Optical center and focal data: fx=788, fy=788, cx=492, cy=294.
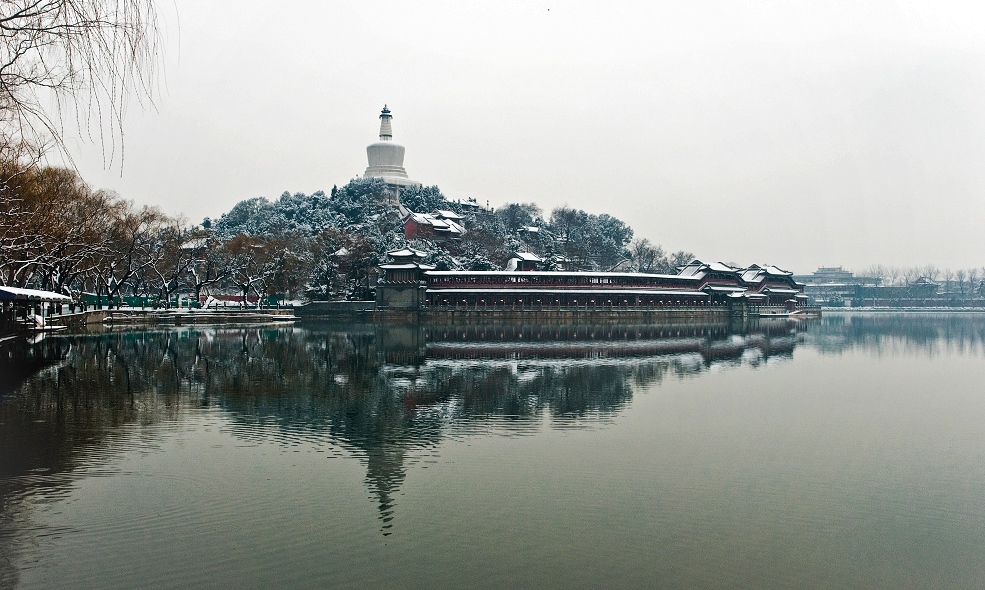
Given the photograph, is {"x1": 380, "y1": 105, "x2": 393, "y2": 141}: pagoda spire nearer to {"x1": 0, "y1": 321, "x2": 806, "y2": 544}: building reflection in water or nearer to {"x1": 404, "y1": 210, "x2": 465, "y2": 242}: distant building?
{"x1": 404, "y1": 210, "x2": 465, "y2": 242}: distant building

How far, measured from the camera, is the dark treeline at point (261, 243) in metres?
29.9

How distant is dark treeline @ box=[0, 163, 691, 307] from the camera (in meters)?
29.9

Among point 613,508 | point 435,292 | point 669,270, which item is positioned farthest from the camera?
point 669,270

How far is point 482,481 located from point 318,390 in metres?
9.26

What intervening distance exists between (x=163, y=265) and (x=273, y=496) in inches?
1966

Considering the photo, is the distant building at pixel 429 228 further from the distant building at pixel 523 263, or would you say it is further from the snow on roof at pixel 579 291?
the snow on roof at pixel 579 291

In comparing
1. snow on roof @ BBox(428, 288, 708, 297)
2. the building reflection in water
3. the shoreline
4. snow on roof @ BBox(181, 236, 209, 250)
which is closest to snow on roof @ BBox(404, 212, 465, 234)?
snow on roof @ BBox(428, 288, 708, 297)

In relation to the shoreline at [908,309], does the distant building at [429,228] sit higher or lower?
higher

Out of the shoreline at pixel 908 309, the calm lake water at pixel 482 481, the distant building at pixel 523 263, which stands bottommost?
the shoreline at pixel 908 309

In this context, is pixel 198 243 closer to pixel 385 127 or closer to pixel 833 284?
pixel 385 127

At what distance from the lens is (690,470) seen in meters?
11.2

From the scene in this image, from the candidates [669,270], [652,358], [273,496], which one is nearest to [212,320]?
[652,358]

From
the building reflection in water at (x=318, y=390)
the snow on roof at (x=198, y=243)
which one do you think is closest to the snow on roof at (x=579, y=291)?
the snow on roof at (x=198, y=243)

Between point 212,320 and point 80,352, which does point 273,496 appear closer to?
point 80,352
